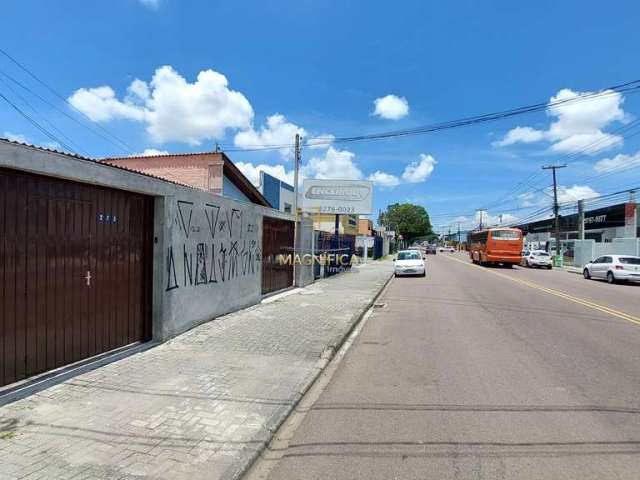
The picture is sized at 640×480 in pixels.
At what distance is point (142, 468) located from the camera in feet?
10.3

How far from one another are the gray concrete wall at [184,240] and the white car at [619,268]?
1953cm

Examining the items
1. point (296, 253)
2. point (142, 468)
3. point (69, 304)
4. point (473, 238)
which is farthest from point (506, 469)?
point (473, 238)

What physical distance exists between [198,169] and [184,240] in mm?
12884

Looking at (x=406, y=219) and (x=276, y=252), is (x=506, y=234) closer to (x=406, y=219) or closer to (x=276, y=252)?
(x=276, y=252)

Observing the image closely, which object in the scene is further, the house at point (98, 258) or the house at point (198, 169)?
the house at point (198, 169)

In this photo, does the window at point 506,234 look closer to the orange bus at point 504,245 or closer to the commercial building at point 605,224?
the orange bus at point 504,245

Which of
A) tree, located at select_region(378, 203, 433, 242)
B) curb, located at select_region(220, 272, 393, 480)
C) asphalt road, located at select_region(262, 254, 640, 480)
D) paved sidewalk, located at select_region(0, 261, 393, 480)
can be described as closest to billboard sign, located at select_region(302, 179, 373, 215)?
asphalt road, located at select_region(262, 254, 640, 480)

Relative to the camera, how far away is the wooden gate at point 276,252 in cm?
1190

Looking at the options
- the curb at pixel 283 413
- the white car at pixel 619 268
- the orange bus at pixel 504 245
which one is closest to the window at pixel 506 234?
the orange bus at pixel 504 245

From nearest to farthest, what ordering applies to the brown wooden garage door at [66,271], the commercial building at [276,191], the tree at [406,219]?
the brown wooden garage door at [66,271], the commercial building at [276,191], the tree at [406,219]

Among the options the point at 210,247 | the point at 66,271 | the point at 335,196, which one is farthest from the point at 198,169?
the point at 66,271

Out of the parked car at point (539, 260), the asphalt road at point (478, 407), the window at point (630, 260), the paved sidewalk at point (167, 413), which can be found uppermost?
the window at point (630, 260)

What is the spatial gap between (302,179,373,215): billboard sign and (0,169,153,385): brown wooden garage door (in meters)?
17.1

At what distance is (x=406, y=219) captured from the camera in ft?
310
